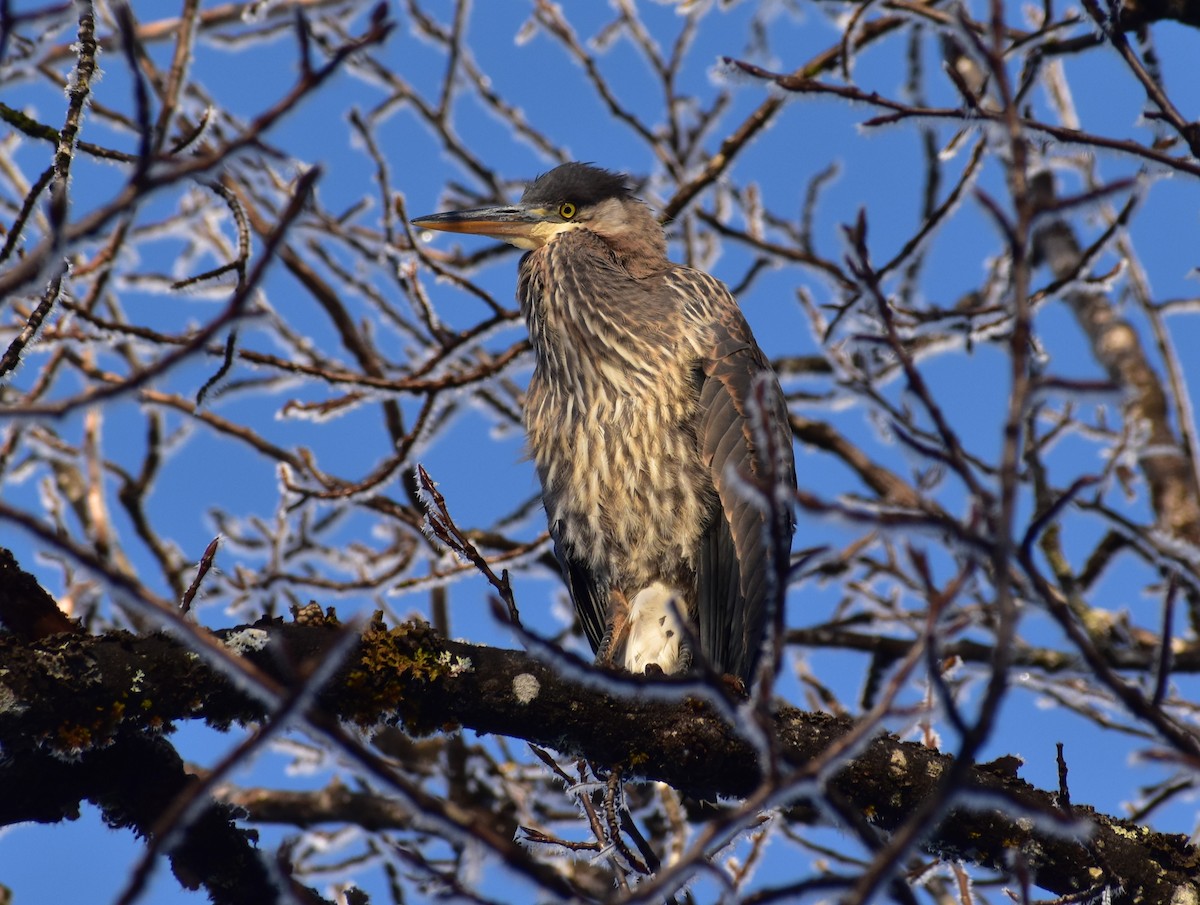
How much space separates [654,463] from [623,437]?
142 mm

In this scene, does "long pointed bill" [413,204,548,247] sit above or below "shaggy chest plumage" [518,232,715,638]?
above

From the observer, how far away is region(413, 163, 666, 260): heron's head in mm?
4992

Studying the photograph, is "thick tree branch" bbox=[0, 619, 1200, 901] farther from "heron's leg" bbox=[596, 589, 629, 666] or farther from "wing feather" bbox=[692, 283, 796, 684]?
"heron's leg" bbox=[596, 589, 629, 666]

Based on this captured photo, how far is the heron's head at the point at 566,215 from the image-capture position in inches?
197

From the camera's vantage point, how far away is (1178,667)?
17.5 feet

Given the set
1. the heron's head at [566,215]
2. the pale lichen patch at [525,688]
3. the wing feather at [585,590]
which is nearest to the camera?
the pale lichen patch at [525,688]

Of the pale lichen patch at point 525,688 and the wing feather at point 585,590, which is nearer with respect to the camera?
the pale lichen patch at point 525,688

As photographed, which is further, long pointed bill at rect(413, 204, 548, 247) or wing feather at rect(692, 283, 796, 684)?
long pointed bill at rect(413, 204, 548, 247)

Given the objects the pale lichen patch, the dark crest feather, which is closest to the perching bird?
the dark crest feather

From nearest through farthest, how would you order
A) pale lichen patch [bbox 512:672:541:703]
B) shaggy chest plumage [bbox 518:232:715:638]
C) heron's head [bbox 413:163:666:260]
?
1. pale lichen patch [bbox 512:672:541:703]
2. shaggy chest plumage [bbox 518:232:715:638]
3. heron's head [bbox 413:163:666:260]

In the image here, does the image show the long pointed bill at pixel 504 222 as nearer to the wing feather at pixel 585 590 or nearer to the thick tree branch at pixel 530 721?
the wing feather at pixel 585 590

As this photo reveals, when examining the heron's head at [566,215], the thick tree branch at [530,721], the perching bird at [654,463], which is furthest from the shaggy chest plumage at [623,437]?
the thick tree branch at [530,721]

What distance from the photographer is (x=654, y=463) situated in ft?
12.6

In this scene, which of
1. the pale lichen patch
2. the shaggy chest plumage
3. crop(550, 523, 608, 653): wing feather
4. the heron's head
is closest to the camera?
the pale lichen patch
